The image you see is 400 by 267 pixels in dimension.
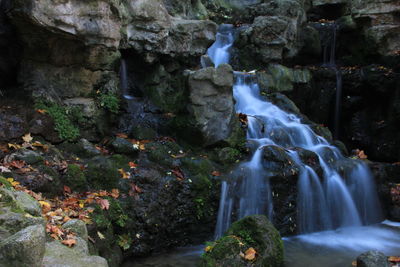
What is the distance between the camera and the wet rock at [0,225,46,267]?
262cm

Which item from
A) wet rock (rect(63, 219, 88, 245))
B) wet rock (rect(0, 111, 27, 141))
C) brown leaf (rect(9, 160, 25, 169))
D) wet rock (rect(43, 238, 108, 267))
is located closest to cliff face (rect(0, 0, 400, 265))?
wet rock (rect(0, 111, 27, 141))

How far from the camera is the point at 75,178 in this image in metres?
6.16

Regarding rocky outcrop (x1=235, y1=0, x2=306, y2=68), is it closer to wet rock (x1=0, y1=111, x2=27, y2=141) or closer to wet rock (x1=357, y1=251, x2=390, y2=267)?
wet rock (x1=0, y1=111, x2=27, y2=141)

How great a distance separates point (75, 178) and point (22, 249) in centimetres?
360

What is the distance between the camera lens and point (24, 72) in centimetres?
762

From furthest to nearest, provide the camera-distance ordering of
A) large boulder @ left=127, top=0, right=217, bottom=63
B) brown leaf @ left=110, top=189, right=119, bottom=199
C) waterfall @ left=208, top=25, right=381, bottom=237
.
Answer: large boulder @ left=127, top=0, right=217, bottom=63
waterfall @ left=208, top=25, right=381, bottom=237
brown leaf @ left=110, top=189, right=119, bottom=199

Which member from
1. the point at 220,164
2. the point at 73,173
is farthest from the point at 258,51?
the point at 73,173

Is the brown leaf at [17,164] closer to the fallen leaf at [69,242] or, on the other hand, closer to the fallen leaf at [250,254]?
the fallen leaf at [69,242]

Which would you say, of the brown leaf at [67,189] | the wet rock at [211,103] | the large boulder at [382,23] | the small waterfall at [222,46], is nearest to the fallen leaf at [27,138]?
the brown leaf at [67,189]

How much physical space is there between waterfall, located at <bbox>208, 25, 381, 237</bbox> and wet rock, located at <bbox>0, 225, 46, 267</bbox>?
493 centimetres

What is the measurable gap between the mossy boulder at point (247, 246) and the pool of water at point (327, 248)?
2.26 feet

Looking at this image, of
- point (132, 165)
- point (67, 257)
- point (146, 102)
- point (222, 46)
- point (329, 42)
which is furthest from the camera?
point (329, 42)

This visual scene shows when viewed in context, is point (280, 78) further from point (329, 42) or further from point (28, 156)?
point (28, 156)

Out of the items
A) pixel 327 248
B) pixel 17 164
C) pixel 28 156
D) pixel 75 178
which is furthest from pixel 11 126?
pixel 327 248
